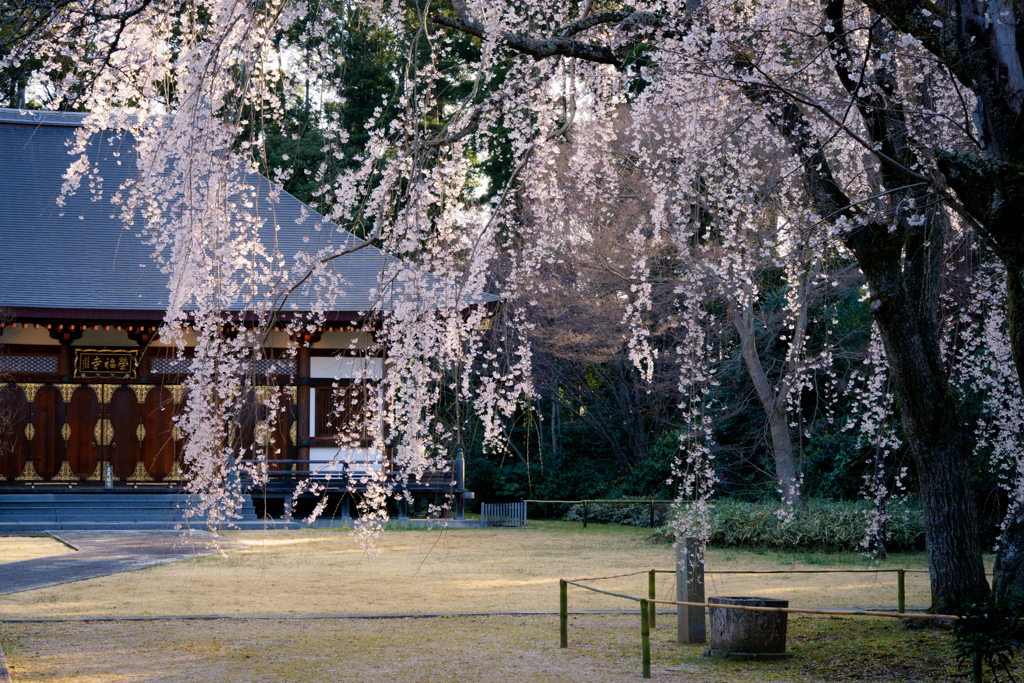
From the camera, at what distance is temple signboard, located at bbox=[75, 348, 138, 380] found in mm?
15656

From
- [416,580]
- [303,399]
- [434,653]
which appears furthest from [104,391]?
[434,653]

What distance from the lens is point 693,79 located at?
6371 mm

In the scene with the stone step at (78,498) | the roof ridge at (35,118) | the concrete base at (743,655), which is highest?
the roof ridge at (35,118)

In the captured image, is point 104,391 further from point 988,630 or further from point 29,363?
point 988,630

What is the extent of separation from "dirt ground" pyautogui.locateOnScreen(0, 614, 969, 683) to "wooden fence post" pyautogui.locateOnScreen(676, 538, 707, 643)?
173 mm

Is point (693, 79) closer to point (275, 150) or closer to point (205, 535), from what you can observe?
point (205, 535)

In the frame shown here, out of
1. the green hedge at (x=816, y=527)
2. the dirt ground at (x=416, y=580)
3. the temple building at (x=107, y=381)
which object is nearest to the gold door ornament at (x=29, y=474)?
the temple building at (x=107, y=381)

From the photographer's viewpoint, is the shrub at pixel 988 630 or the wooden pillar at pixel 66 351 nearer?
the shrub at pixel 988 630

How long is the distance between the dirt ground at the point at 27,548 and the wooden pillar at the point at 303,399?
4267mm

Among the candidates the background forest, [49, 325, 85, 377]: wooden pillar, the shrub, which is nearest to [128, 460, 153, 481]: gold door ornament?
[49, 325, 85, 377]: wooden pillar

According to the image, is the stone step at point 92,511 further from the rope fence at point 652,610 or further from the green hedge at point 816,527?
the rope fence at point 652,610

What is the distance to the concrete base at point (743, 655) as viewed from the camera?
6.21 metres

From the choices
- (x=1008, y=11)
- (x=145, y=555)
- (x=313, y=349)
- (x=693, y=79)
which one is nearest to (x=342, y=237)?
(x=313, y=349)

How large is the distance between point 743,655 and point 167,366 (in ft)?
39.7
